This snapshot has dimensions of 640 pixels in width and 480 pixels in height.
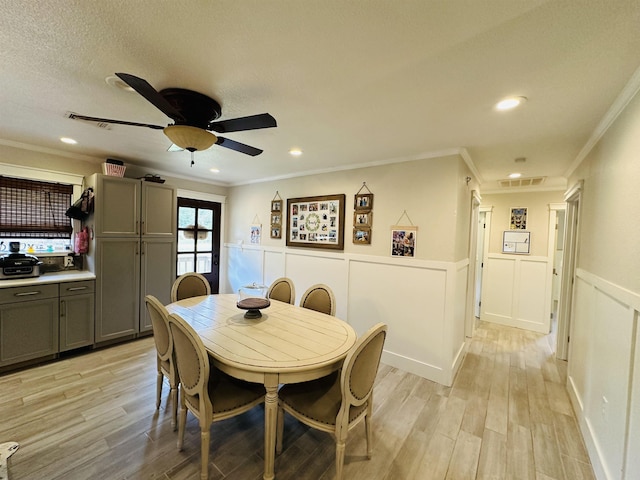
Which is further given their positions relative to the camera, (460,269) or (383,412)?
(460,269)

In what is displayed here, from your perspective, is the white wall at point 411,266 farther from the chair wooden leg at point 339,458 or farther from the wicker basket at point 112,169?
the wicker basket at point 112,169

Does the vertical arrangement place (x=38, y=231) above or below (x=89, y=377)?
above

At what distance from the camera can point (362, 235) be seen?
3.33 meters

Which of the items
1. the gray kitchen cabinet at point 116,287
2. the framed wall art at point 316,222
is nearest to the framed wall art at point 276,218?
the framed wall art at point 316,222

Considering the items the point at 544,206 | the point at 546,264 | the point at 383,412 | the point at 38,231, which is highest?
the point at 544,206

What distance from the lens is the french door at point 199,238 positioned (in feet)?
15.3

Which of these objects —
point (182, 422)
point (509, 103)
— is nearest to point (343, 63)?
point (509, 103)

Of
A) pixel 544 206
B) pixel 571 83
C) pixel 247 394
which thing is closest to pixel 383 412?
pixel 247 394

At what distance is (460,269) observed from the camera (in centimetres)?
298

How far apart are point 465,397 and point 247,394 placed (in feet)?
6.81

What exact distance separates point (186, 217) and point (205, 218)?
37 cm

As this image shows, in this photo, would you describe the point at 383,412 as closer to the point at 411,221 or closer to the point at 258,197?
the point at 411,221

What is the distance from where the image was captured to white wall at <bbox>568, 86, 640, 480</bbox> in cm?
138

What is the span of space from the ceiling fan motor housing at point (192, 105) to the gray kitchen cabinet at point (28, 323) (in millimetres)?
2617
